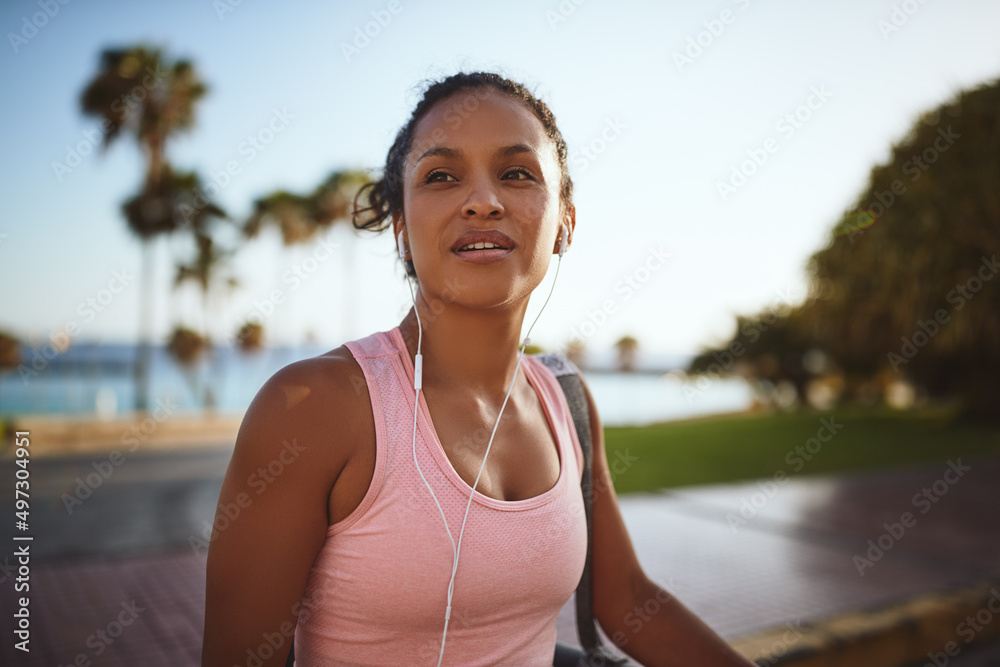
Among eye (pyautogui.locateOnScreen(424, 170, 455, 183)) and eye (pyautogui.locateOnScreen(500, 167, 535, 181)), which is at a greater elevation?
eye (pyautogui.locateOnScreen(500, 167, 535, 181))

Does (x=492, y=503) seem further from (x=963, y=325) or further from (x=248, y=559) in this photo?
(x=963, y=325)

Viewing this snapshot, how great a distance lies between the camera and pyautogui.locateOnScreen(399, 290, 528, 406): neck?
157cm

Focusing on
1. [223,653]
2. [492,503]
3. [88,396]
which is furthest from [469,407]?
[88,396]

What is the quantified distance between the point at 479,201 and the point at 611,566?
102 centimetres

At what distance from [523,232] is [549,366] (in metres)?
0.53

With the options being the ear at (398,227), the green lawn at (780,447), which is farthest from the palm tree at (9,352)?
the ear at (398,227)

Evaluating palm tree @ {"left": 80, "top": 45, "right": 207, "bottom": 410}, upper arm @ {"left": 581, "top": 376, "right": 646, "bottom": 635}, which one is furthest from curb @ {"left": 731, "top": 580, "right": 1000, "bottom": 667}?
palm tree @ {"left": 80, "top": 45, "right": 207, "bottom": 410}

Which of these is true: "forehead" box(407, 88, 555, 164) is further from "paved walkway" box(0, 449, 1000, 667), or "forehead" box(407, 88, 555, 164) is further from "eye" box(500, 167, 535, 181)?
"paved walkway" box(0, 449, 1000, 667)

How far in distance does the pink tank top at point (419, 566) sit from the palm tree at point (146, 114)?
67.7ft

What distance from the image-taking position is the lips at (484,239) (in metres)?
1.45

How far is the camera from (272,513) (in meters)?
1.22

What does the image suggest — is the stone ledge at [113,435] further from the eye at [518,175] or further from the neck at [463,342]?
the eye at [518,175]

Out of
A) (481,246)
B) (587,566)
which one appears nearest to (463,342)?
(481,246)

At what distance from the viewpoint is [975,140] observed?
11828 millimetres
